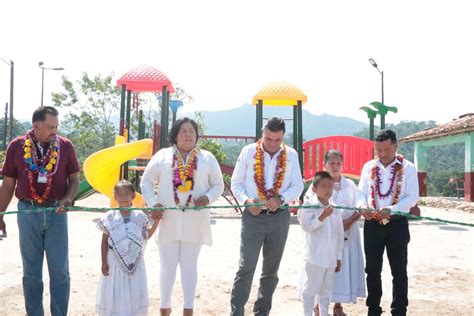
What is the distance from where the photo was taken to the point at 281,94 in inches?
486

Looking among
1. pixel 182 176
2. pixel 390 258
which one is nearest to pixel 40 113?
pixel 182 176


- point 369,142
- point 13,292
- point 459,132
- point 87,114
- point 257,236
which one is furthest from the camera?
point 87,114

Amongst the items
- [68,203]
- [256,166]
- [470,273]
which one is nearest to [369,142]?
[470,273]

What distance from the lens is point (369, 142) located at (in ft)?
42.9

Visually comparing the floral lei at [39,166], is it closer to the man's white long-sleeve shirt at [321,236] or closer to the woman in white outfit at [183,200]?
the woman in white outfit at [183,200]

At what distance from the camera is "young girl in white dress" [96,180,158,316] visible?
3.70 metres

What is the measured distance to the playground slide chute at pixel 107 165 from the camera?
9984 mm

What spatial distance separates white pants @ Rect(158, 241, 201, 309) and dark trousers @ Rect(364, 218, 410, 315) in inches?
58.3

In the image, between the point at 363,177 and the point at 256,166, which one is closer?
the point at 256,166

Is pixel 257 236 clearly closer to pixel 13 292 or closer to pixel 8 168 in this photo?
pixel 8 168

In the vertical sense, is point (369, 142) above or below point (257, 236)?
above

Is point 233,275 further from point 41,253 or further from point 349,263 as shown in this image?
point 41,253

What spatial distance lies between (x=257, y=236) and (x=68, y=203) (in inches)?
57.9

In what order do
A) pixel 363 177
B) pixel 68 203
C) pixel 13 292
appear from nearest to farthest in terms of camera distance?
pixel 68 203 → pixel 363 177 → pixel 13 292
